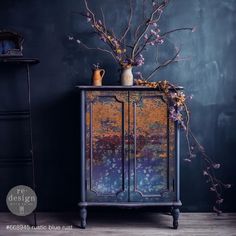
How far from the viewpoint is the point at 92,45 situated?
429 cm

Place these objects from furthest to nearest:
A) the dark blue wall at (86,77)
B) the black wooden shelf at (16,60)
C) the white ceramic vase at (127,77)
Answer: the dark blue wall at (86,77) → the black wooden shelf at (16,60) → the white ceramic vase at (127,77)

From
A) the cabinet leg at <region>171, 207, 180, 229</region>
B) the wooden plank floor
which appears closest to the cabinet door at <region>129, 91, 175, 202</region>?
the cabinet leg at <region>171, 207, 180, 229</region>

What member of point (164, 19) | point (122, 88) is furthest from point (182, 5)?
point (122, 88)

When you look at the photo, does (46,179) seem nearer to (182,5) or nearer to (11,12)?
(11,12)

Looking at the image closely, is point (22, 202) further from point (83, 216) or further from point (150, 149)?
point (150, 149)

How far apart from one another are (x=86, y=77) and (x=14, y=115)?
835 mm

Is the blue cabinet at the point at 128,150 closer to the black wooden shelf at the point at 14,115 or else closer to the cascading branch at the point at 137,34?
the cascading branch at the point at 137,34

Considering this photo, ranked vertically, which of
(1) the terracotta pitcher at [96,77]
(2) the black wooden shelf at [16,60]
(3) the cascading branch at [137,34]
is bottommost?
(1) the terracotta pitcher at [96,77]

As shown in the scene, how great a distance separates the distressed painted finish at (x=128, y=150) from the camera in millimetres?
3748

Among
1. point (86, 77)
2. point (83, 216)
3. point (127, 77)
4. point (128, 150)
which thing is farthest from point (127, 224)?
point (86, 77)

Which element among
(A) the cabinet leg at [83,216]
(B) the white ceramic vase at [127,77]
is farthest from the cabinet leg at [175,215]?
(B) the white ceramic vase at [127,77]

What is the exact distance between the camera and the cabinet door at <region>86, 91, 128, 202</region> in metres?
3.75

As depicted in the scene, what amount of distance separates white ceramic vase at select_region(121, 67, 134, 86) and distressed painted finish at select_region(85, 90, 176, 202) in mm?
178

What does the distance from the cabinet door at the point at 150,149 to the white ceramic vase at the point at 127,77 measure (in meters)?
0.18
